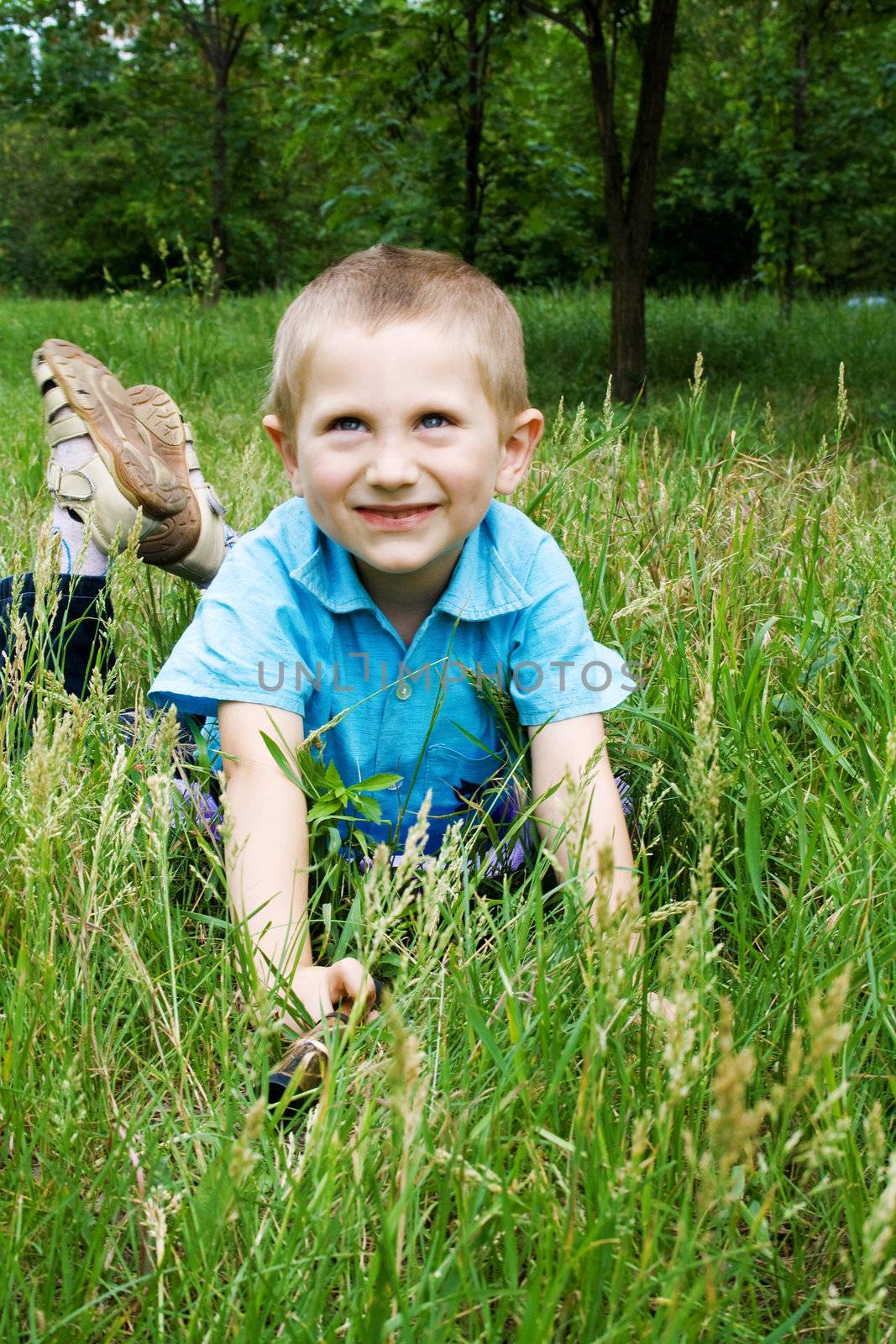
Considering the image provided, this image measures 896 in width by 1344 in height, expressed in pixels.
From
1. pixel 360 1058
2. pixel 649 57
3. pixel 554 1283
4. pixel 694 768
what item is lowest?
pixel 360 1058

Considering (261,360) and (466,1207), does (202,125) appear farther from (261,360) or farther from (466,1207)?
(466,1207)

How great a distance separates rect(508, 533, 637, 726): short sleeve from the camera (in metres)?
1.88

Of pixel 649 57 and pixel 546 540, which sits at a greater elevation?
pixel 649 57

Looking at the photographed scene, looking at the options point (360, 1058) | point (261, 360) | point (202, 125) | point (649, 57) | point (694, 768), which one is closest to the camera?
point (694, 768)

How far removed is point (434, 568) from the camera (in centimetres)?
197

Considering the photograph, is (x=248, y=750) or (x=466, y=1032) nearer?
(x=466, y=1032)

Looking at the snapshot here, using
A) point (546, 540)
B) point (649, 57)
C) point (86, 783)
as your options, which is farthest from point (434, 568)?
point (649, 57)

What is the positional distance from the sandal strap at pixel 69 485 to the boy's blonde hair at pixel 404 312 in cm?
63

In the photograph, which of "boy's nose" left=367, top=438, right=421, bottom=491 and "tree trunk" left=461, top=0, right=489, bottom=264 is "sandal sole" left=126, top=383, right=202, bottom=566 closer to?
"boy's nose" left=367, top=438, right=421, bottom=491

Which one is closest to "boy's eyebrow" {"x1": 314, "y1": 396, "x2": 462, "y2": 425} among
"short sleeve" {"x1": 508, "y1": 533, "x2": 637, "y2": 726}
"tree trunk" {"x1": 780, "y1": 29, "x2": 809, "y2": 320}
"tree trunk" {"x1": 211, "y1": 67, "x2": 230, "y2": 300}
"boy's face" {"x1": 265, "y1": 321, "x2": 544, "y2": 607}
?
"boy's face" {"x1": 265, "y1": 321, "x2": 544, "y2": 607}

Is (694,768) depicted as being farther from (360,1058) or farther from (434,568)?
(434,568)

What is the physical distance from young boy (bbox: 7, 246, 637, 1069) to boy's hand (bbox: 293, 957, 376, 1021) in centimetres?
12

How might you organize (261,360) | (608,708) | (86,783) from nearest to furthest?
(86,783) < (608,708) < (261,360)

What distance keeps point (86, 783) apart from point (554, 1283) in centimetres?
110
